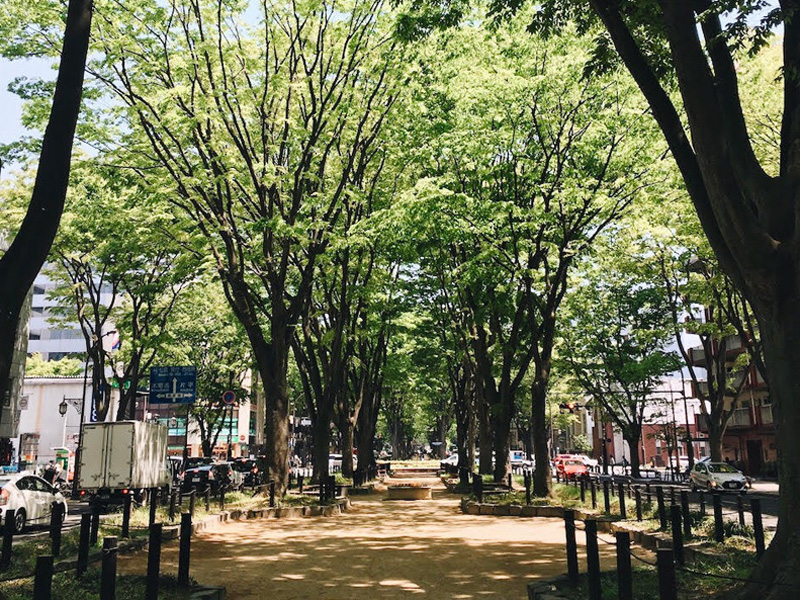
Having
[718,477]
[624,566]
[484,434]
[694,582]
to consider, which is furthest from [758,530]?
[718,477]

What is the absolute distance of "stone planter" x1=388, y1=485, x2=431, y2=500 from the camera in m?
26.0

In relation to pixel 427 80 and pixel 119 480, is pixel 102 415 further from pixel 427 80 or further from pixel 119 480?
pixel 427 80

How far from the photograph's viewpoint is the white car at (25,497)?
16750mm

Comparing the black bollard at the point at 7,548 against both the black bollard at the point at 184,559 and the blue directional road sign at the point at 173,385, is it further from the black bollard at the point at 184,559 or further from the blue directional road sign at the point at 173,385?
the blue directional road sign at the point at 173,385

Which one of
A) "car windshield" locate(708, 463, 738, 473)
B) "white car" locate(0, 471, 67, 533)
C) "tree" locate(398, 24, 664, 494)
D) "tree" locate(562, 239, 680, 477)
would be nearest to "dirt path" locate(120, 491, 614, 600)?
"white car" locate(0, 471, 67, 533)

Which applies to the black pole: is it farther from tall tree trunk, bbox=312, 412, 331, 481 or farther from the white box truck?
tall tree trunk, bbox=312, 412, 331, 481

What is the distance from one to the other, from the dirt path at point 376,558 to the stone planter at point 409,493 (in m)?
7.81

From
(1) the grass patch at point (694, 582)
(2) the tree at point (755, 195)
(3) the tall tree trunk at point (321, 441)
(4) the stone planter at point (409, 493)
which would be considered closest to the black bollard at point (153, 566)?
(1) the grass patch at point (694, 582)

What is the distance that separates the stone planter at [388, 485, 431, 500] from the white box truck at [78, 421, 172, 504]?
850 centimetres

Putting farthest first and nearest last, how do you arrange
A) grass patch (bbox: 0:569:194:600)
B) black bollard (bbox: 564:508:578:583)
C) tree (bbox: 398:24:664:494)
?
tree (bbox: 398:24:664:494)
black bollard (bbox: 564:508:578:583)
grass patch (bbox: 0:569:194:600)

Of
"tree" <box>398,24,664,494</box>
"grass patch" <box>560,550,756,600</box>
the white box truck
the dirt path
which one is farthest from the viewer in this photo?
the white box truck

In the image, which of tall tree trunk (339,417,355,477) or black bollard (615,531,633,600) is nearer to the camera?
black bollard (615,531,633,600)

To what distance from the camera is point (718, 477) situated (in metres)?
31.1

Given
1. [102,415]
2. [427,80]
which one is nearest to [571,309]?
[427,80]
